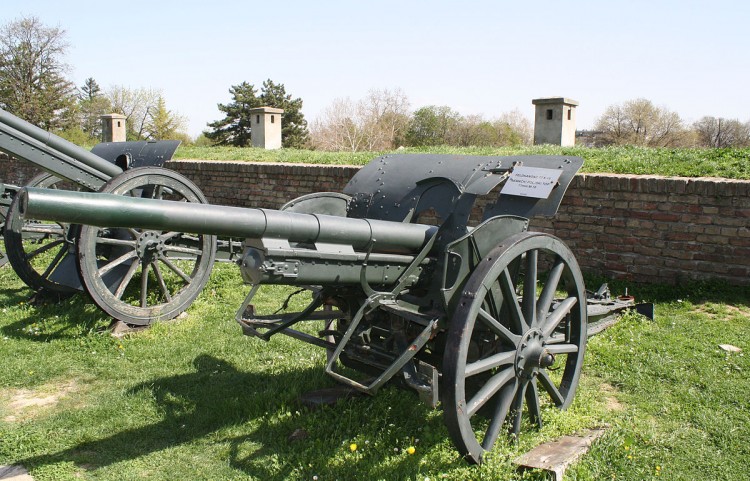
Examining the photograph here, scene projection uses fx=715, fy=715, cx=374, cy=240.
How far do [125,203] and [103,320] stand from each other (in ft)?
12.5

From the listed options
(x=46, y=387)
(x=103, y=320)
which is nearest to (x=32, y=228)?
(x=103, y=320)

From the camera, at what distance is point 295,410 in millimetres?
4500

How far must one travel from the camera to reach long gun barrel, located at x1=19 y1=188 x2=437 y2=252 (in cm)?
276

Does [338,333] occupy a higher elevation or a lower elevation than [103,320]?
higher

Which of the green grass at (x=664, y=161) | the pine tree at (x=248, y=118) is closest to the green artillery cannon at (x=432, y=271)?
the green grass at (x=664, y=161)

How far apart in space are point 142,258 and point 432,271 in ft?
10.9

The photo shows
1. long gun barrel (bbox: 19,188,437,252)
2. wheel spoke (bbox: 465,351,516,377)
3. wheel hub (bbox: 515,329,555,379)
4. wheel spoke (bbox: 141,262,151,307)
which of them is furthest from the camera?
wheel spoke (bbox: 141,262,151,307)

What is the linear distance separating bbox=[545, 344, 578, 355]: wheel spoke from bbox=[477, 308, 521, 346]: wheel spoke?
0.97ft

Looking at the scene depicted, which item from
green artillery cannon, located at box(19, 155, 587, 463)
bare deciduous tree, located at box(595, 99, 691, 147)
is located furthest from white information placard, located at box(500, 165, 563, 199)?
→ bare deciduous tree, located at box(595, 99, 691, 147)

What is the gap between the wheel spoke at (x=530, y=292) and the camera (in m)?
3.82

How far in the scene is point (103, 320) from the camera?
21.0ft

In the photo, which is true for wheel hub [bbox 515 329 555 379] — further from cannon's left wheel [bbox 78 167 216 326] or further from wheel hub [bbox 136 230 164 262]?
wheel hub [bbox 136 230 164 262]

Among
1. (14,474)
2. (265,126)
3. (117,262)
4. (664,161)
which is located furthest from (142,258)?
(265,126)

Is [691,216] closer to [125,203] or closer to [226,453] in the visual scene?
[226,453]
